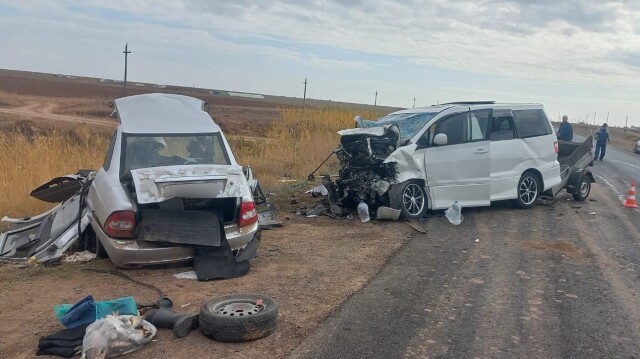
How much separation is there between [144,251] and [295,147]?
1192cm

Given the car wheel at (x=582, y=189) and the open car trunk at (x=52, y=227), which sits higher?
the car wheel at (x=582, y=189)

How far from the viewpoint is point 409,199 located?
1014 cm

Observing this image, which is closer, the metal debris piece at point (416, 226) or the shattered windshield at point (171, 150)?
the shattered windshield at point (171, 150)

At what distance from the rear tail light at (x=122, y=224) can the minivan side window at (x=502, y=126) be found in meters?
7.36

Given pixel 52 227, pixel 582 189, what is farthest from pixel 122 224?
pixel 582 189

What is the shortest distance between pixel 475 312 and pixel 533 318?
1.77 feet

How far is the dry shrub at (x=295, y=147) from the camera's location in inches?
640

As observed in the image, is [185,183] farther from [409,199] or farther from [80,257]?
[409,199]

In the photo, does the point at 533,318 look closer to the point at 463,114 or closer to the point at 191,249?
the point at 191,249

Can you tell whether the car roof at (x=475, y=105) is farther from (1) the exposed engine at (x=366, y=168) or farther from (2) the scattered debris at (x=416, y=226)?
(2) the scattered debris at (x=416, y=226)

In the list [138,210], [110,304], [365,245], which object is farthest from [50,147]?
[110,304]

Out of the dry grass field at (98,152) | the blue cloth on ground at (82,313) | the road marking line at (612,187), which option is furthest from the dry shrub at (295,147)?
the blue cloth on ground at (82,313)

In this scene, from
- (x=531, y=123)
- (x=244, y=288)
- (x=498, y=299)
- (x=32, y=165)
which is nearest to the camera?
(x=498, y=299)

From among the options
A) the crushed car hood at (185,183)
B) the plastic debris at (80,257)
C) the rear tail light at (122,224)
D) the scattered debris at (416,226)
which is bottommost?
the plastic debris at (80,257)
